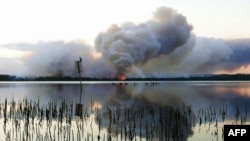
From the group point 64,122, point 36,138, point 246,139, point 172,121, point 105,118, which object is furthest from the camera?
point 105,118

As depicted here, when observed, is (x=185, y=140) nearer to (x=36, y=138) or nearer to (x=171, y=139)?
(x=171, y=139)

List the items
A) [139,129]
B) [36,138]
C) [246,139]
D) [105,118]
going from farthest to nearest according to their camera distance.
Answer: [105,118], [139,129], [36,138], [246,139]

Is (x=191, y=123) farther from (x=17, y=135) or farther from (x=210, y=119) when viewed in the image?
(x=17, y=135)

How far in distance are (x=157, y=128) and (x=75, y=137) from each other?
575 centimetres

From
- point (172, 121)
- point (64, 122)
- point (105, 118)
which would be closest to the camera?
point (64, 122)

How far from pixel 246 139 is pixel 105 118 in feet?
71.9

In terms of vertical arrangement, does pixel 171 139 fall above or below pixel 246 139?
below

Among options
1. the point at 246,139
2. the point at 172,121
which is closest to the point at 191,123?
the point at 172,121

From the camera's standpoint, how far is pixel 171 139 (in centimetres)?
2136

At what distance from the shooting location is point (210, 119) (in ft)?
98.6

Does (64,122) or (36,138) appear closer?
(36,138)

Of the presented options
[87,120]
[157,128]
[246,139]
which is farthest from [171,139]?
[246,139]

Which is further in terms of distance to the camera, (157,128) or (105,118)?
(105,118)

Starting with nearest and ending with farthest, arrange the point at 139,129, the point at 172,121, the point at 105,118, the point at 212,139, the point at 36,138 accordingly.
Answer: the point at 36,138, the point at 212,139, the point at 139,129, the point at 172,121, the point at 105,118
